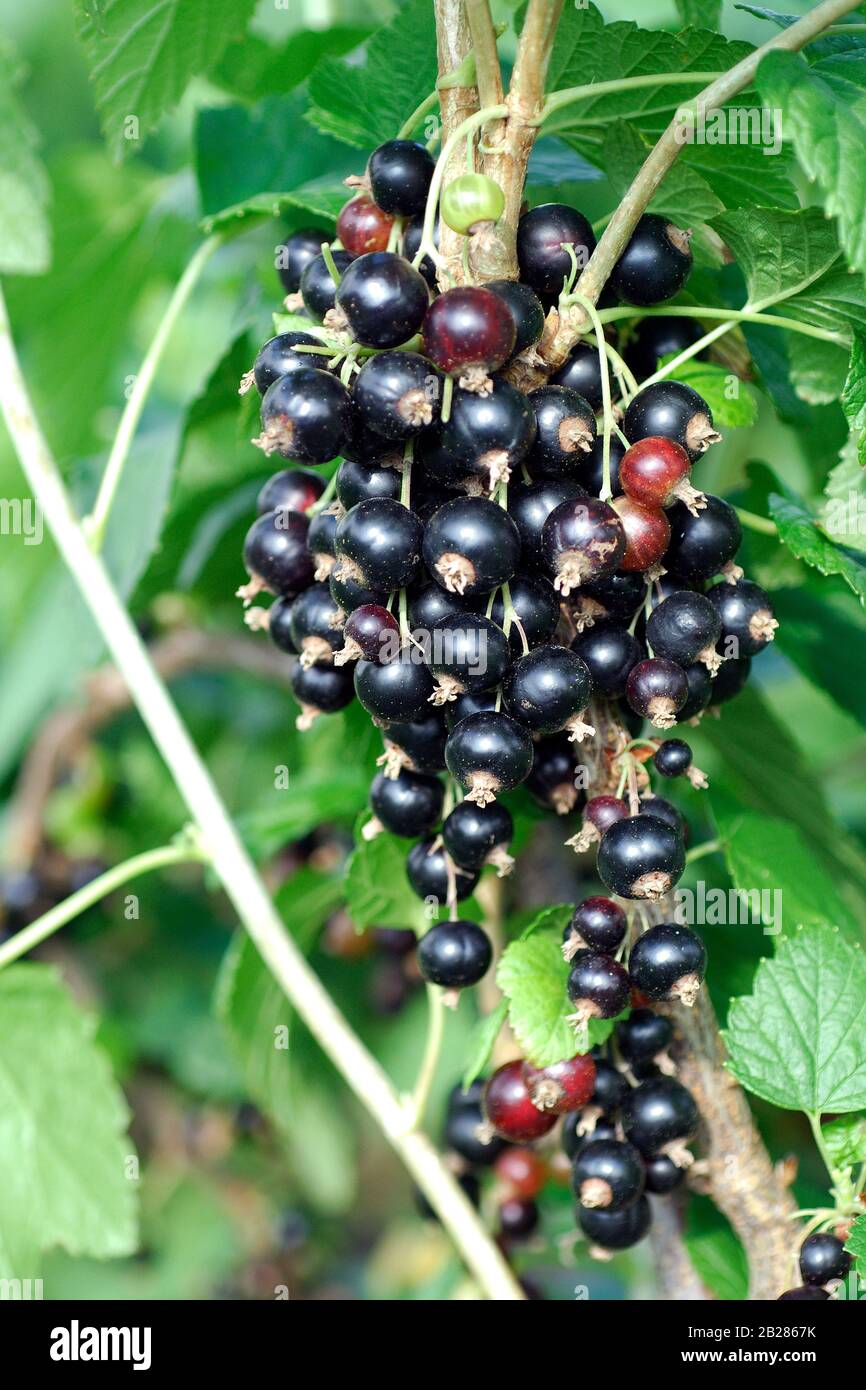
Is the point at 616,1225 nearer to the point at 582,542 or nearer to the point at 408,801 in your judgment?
the point at 408,801

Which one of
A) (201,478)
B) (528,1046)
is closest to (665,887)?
(528,1046)

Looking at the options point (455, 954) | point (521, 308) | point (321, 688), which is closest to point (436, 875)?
point (455, 954)

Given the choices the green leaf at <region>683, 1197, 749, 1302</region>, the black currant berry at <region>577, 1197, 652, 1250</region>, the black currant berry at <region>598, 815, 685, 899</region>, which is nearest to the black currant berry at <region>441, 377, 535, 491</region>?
the black currant berry at <region>598, 815, 685, 899</region>

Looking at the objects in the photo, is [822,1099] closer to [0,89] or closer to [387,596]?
[387,596]

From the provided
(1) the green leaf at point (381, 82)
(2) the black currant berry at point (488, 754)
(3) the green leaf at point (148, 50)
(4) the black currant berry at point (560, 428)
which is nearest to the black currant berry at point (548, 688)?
(2) the black currant berry at point (488, 754)

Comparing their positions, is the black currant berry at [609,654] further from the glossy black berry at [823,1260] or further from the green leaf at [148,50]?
the green leaf at [148,50]

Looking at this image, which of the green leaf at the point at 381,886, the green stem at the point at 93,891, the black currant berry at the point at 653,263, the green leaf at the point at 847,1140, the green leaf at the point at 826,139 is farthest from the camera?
the green stem at the point at 93,891

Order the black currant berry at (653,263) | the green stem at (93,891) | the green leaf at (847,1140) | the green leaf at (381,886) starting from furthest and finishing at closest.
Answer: the green stem at (93,891)
the green leaf at (381,886)
the green leaf at (847,1140)
the black currant berry at (653,263)
